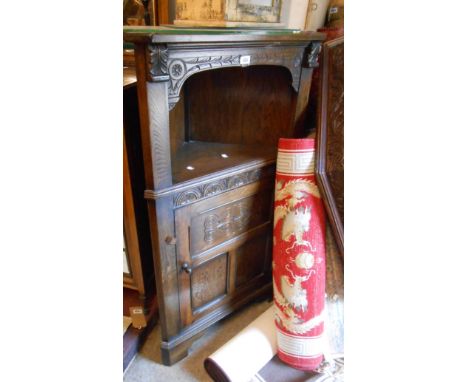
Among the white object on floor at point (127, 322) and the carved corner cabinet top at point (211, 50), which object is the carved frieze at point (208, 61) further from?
the white object on floor at point (127, 322)

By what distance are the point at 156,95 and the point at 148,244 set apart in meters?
0.62

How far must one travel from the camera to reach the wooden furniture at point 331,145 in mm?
1051

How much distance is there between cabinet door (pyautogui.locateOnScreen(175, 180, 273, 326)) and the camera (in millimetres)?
1100

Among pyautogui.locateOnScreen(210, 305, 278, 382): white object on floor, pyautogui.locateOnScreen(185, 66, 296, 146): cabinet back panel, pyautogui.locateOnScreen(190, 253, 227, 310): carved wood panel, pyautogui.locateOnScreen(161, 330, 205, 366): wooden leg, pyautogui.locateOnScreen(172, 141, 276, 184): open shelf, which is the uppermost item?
pyautogui.locateOnScreen(185, 66, 296, 146): cabinet back panel

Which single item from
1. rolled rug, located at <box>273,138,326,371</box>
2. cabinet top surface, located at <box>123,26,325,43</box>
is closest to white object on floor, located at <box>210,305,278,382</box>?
rolled rug, located at <box>273,138,326,371</box>

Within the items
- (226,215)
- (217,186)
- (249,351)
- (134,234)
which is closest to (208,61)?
(217,186)

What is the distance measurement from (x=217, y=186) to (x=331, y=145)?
0.39 m

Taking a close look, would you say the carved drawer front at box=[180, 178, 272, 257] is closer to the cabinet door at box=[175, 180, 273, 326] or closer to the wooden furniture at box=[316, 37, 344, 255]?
the cabinet door at box=[175, 180, 273, 326]

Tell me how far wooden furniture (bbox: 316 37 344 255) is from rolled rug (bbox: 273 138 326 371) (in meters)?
0.03

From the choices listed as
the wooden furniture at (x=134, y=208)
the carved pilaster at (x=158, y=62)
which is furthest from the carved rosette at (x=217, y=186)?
the carved pilaster at (x=158, y=62)

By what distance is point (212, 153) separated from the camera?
129cm

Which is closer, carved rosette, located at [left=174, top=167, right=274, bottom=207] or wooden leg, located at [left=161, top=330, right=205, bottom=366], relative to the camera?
carved rosette, located at [left=174, top=167, right=274, bottom=207]

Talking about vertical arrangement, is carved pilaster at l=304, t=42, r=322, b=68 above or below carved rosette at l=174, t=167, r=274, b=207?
above

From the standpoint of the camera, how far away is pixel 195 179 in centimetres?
102
